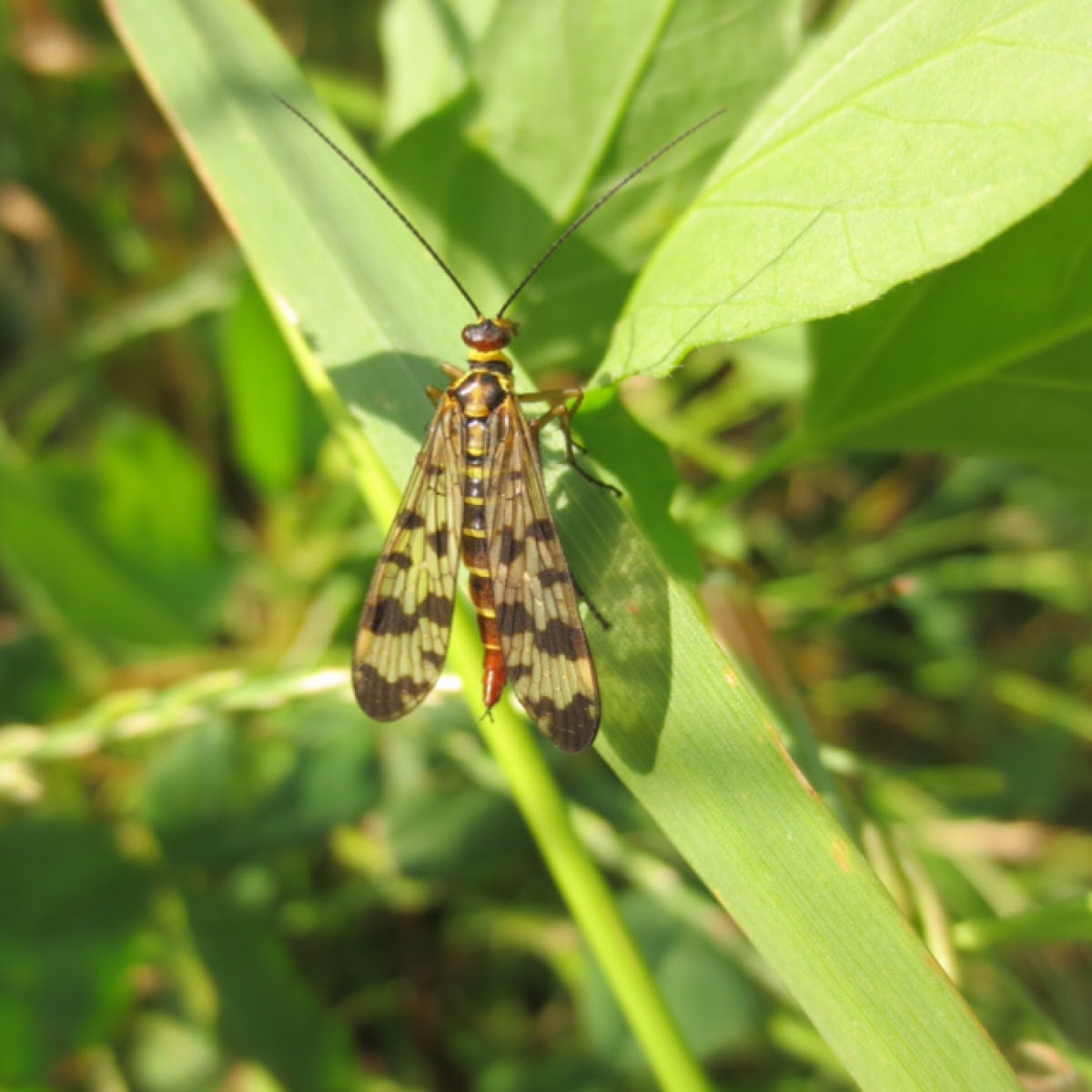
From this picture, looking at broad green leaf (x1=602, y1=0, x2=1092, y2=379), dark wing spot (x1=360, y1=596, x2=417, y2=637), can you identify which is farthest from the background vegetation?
dark wing spot (x1=360, y1=596, x2=417, y2=637)

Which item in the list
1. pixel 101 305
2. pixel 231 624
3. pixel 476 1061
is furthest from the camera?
pixel 101 305

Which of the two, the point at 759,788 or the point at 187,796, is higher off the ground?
the point at 187,796

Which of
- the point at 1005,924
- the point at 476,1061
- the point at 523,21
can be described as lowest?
the point at 1005,924

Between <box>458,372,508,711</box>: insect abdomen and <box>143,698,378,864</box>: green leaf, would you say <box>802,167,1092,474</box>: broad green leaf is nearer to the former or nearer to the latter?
<box>458,372,508,711</box>: insect abdomen

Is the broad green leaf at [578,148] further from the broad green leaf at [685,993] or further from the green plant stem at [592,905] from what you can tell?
the broad green leaf at [685,993]

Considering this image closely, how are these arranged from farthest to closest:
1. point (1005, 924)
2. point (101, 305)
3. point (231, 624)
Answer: point (101, 305) → point (231, 624) → point (1005, 924)

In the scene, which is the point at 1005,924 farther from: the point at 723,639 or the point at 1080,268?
the point at 1080,268

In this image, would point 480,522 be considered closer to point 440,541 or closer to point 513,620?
point 440,541

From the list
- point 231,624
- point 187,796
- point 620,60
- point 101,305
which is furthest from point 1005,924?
point 101,305

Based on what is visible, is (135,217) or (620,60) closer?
(620,60)
